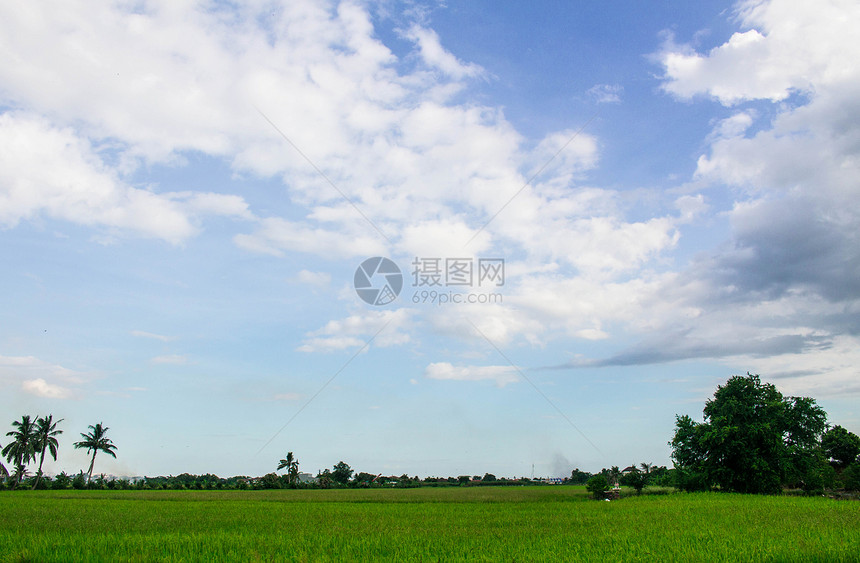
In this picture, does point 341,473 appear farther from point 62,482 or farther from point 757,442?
point 757,442

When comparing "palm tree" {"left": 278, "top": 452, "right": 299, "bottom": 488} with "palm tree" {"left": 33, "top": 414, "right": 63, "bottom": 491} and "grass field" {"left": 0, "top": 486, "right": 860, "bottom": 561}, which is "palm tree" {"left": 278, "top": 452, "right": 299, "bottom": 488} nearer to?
"palm tree" {"left": 33, "top": 414, "right": 63, "bottom": 491}

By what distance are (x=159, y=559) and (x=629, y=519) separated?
642 inches

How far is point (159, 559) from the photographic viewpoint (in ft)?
35.0

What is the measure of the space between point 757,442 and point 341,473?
65694 millimetres

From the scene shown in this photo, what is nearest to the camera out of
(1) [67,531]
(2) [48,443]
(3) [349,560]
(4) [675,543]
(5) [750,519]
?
(3) [349,560]

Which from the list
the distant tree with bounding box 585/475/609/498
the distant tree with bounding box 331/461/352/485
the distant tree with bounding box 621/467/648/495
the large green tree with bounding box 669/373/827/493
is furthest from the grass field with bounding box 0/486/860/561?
the distant tree with bounding box 331/461/352/485

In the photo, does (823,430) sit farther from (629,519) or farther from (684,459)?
(629,519)

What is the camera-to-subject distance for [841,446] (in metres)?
57.7

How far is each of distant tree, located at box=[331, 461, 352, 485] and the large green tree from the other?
196 feet

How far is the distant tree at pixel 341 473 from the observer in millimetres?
83125

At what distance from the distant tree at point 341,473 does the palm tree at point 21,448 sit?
42.5 meters

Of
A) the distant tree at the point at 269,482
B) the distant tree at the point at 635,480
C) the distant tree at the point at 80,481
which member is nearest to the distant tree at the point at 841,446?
the distant tree at the point at 635,480

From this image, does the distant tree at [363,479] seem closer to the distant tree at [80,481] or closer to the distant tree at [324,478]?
the distant tree at [324,478]

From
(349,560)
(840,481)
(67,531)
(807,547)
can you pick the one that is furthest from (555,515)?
(840,481)
